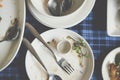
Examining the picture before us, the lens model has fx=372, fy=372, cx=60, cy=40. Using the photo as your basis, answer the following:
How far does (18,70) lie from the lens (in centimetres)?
117

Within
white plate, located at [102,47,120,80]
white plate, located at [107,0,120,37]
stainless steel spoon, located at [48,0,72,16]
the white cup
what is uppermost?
stainless steel spoon, located at [48,0,72,16]

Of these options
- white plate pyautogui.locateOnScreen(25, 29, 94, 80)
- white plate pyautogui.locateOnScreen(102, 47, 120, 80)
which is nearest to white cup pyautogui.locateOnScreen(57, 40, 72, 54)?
white plate pyautogui.locateOnScreen(25, 29, 94, 80)

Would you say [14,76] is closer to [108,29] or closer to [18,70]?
[18,70]

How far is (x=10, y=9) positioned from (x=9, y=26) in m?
0.05

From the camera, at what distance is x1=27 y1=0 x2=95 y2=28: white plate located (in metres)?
1.14

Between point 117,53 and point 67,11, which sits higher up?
point 67,11


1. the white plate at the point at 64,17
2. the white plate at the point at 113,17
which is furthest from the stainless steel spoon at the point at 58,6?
the white plate at the point at 113,17

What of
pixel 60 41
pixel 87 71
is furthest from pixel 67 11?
pixel 87 71

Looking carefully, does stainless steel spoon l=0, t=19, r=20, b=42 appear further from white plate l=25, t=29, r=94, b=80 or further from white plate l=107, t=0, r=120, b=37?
white plate l=107, t=0, r=120, b=37

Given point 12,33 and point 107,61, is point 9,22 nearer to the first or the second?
point 12,33

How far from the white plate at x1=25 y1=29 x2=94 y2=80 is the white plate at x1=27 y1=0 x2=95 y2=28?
2cm

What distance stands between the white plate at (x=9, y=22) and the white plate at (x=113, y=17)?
266mm

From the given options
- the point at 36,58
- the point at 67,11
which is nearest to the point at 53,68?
the point at 36,58

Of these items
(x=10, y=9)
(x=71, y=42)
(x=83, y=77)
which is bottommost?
(x=83, y=77)
